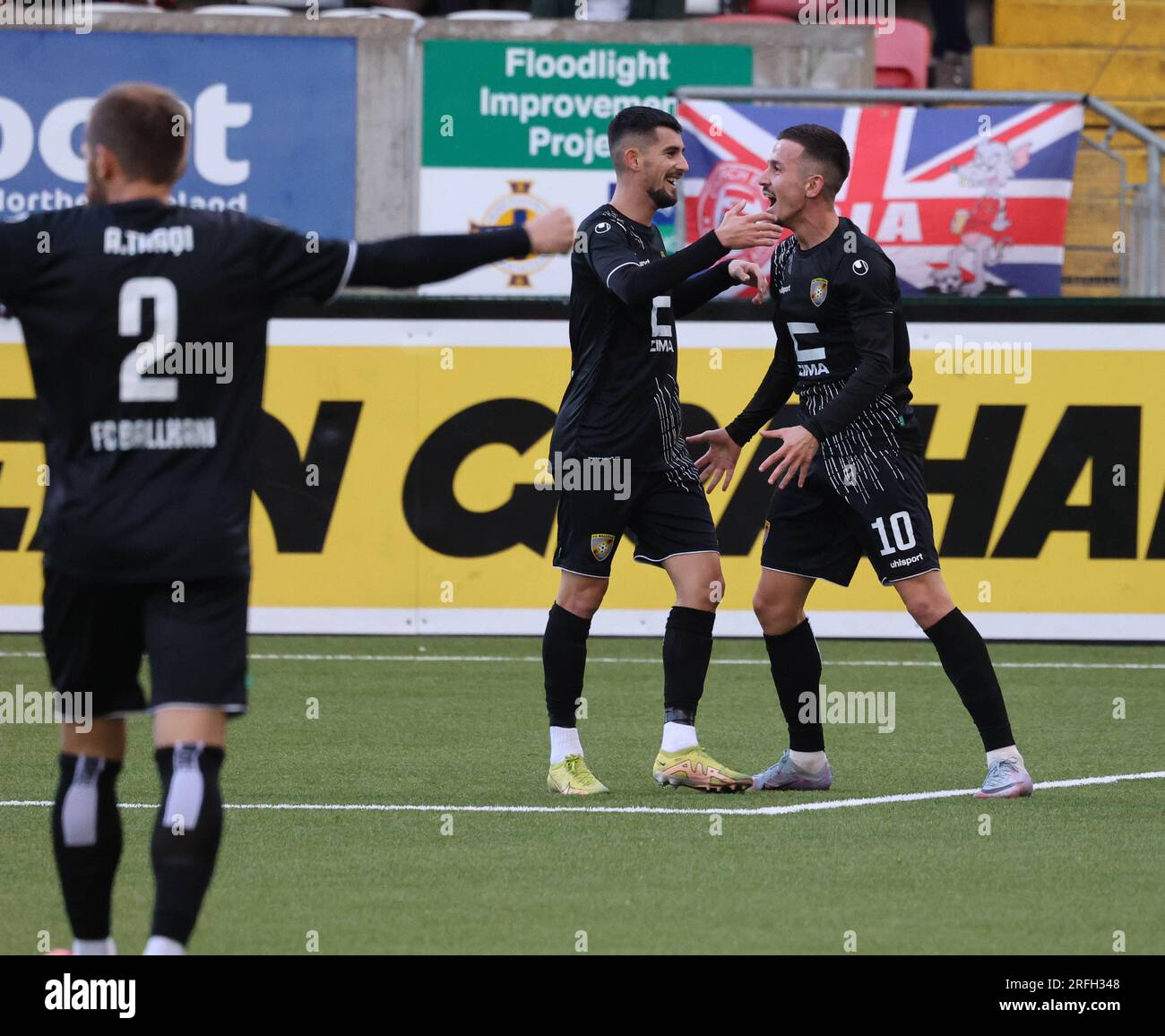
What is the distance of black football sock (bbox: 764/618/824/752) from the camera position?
721 centimetres

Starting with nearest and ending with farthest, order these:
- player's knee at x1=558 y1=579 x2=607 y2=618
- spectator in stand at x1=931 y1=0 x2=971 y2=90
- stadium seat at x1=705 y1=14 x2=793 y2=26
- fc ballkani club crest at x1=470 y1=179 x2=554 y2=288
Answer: player's knee at x1=558 y1=579 x2=607 y2=618
fc ballkani club crest at x1=470 y1=179 x2=554 y2=288
stadium seat at x1=705 y1=14 x2=793 y2=26
spectator in stand at x1=931 y1=0 x2=971 y2=90

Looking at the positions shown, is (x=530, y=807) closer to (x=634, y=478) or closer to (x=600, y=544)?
(x=600, y=544)

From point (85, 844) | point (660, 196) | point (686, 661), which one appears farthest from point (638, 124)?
point (85, 844)

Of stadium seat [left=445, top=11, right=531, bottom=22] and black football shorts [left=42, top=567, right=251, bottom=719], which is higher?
stadium seat [left=445, top=11, right=531, bottom=22]

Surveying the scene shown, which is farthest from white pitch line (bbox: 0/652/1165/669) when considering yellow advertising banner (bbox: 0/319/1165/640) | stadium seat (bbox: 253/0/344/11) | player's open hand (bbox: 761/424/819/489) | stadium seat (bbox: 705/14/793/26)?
stadium seat (bbox: 253/0/344/11)

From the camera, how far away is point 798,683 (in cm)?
727

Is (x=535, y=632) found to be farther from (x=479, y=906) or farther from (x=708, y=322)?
(x=479, y=906)

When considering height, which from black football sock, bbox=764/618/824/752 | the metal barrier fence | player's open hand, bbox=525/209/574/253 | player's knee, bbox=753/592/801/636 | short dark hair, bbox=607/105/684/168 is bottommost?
black football sock, bbox=764/618/824/752

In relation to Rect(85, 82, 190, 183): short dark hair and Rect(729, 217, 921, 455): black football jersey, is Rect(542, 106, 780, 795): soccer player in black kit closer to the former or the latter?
Rect(729, 217, 921, 455): black football jersey

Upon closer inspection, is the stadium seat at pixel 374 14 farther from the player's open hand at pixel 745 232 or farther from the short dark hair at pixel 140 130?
the short dark hair at pixel 140 130

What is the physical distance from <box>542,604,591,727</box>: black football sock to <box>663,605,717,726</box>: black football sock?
0.97ft
